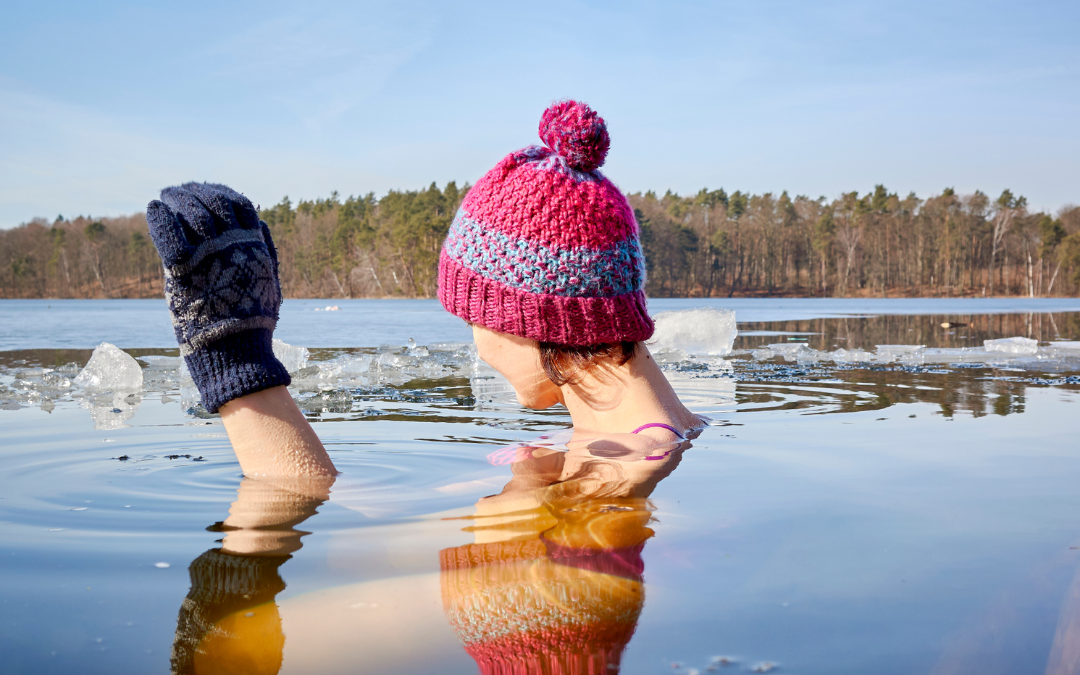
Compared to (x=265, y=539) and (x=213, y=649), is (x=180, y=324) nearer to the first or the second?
(x=265, y=539)

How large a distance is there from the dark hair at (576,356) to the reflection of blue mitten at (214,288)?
834mm

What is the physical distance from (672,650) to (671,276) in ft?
271

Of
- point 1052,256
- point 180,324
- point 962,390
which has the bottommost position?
point 962,390

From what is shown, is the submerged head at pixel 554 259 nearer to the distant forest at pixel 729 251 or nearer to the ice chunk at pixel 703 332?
the ice chunk at pixel 703 332

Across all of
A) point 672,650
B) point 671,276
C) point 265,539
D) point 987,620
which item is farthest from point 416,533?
point 671,276

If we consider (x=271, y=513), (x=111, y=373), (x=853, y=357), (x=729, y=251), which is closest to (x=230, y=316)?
(x=271, y=513)

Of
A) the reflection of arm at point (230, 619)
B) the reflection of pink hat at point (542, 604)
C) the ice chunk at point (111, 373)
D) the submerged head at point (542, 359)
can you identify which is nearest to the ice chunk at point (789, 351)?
the submerged head at point (542, 359)

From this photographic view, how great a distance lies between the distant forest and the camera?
2724 inches

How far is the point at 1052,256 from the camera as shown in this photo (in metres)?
68.0

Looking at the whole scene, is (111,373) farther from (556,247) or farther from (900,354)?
(900,354)

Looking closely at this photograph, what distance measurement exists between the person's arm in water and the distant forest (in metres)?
59.7

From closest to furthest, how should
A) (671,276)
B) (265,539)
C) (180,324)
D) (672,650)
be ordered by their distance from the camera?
(672,650) → (265,539) → (180,324) → (671,276)

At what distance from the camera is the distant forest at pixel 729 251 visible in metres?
69.2

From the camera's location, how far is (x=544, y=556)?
1268 mm
